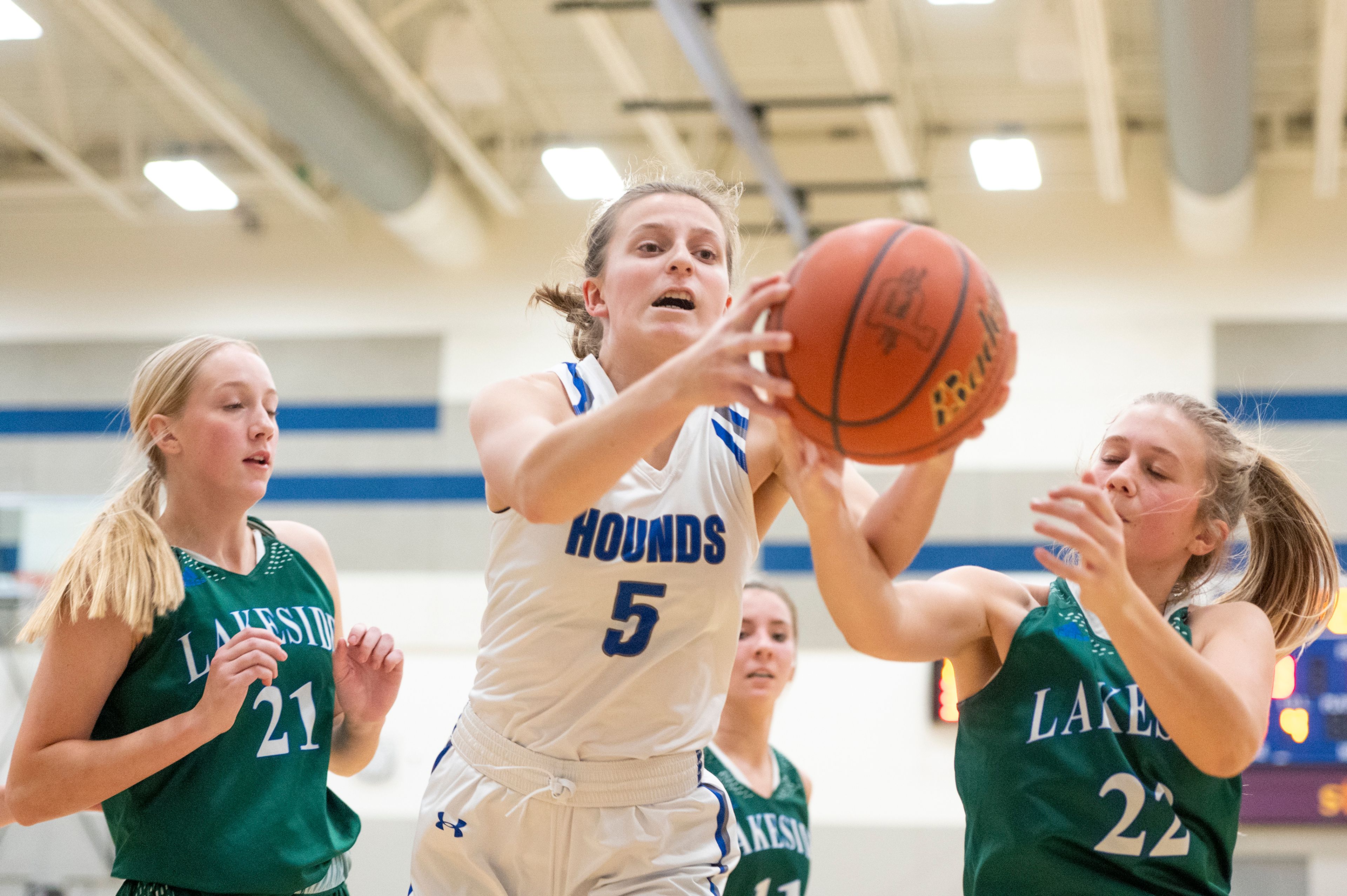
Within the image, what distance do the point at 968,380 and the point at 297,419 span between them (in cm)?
814

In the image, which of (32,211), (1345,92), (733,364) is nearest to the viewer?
(733,364)

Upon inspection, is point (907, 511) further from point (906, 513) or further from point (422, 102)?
point (422, 102)

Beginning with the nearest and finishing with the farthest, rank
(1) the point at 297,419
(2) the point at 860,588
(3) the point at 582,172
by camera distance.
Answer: (2) the point at 860,588 → (3) the point at 582,172 → (1) the point at 297,419

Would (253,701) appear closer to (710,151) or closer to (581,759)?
(581,759)

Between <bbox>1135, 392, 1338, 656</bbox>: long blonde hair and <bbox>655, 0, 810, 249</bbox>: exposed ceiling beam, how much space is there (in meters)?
3.99

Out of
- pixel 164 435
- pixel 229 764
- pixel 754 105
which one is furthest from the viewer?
pixel 754 105

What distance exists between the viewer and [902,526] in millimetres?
2342

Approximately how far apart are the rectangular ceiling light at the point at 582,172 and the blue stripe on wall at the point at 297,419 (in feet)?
6.62

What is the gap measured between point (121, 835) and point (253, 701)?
39 cm

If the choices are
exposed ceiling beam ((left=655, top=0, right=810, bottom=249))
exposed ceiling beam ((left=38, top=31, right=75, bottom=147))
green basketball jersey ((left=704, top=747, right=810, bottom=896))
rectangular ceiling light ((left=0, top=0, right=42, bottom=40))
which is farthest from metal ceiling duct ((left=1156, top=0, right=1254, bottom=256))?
exposed ceiling beam ((left=38, top=31, right=75, bottom=147))

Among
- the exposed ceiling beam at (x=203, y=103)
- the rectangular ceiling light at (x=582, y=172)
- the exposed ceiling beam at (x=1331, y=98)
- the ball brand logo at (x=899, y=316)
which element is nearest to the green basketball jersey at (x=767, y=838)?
the ball brand logo at (x=899, y=316)

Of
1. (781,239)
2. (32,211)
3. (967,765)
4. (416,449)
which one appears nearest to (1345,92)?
(781,239)

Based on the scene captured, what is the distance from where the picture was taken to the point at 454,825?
240cm

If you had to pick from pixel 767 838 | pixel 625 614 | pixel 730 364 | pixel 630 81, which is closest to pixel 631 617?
pixel 625 614
